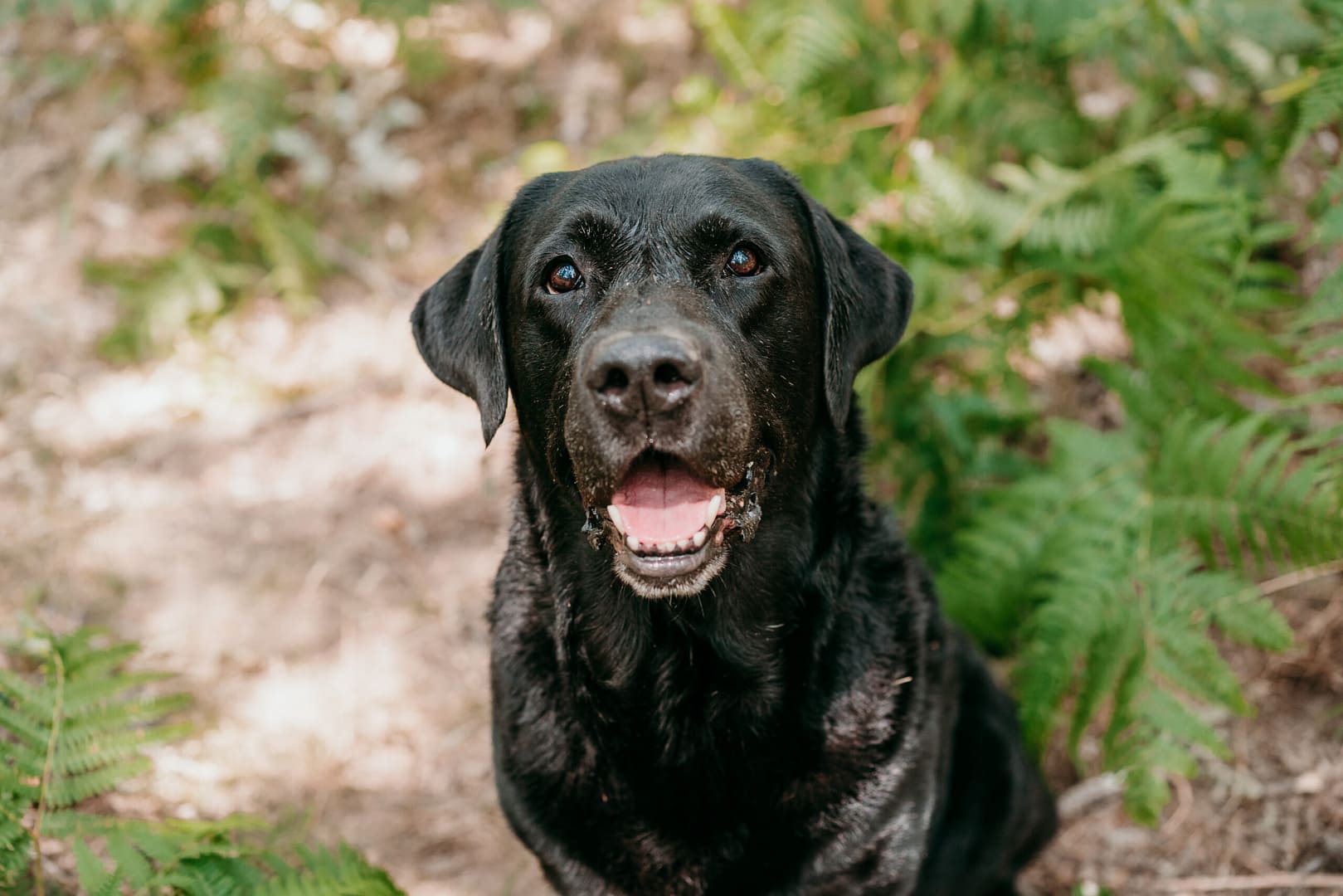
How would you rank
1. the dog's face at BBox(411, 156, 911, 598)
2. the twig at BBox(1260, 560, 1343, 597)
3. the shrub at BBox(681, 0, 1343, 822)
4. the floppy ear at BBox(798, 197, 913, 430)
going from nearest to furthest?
the dog's face at BBox(411, 156, 911, 598)
the floppy ear at BBox(798, 197, 913, 430)
the shrub at BBox(681, 0, 1343, 822)
the twig at BBox(1260, 560, 1343, 597)

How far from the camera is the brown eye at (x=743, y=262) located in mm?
2430

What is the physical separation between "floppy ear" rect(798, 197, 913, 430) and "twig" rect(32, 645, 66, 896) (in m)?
2.04

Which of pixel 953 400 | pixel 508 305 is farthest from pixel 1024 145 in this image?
pixel 508 305

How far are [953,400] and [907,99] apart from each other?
4.44 ft

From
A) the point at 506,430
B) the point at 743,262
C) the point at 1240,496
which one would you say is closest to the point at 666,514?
the point at 743,262

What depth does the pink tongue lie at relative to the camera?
2229 millimetres

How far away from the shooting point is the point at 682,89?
443cm

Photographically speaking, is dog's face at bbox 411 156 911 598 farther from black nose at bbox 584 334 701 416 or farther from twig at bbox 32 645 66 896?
twig at bbox 32 645 66 896

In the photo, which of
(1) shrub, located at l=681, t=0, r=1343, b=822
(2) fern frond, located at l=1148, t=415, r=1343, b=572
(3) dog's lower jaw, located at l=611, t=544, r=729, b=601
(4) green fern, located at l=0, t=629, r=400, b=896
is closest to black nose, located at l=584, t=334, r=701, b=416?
(3) dog's lower jaw, located at l=611, t=544, r=729, b=601

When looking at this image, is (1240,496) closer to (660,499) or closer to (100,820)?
(660,499)

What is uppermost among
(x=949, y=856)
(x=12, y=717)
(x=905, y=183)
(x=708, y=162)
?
(x=708, y=162)

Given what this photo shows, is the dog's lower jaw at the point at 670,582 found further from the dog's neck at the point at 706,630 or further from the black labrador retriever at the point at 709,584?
the dog's neck at the point at 706,630

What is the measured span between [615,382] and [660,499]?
13.5 inches

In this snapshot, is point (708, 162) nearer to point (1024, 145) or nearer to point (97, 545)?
point (1024, 145)
